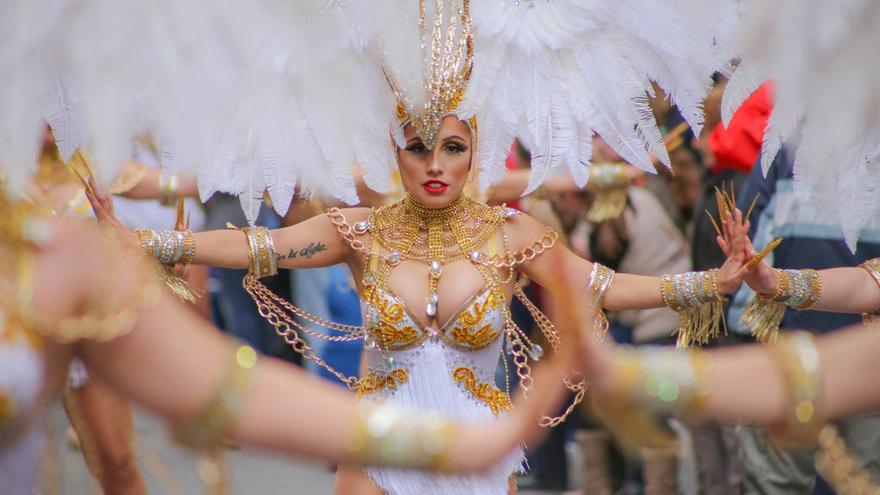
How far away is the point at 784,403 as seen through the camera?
1.88 metres

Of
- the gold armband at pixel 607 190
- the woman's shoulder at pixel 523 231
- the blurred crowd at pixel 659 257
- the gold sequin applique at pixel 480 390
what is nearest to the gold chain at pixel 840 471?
the gold sequin applique at pixel 480 390

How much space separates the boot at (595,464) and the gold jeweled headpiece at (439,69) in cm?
271

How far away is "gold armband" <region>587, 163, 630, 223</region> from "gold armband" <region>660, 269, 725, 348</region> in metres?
1.77

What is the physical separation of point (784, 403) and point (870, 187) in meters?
1.68

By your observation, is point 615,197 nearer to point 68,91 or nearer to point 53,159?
point 53,159

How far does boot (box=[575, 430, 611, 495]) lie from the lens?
18.8 feet

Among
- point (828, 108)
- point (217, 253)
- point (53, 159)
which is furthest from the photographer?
point (53, 159)

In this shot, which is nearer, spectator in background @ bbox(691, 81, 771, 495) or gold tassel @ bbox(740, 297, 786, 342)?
gold tassel @ bbox(740, 297, 786, 342)

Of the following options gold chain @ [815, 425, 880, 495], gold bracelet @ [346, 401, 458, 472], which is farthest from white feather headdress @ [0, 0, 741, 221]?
gold chain @ [815, 425, 880, 495]

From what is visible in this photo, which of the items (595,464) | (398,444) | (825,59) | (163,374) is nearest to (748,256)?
(825,59)

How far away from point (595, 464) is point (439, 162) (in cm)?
275

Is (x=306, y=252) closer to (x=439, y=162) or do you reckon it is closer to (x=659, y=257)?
(x=439, y=162)

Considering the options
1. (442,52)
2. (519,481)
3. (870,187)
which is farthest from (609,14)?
(519,481)

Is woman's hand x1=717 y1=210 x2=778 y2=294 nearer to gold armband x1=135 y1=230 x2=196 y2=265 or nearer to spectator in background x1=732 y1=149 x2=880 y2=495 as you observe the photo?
spectator in background x1=732 y1=149 x2=880 y2=495
